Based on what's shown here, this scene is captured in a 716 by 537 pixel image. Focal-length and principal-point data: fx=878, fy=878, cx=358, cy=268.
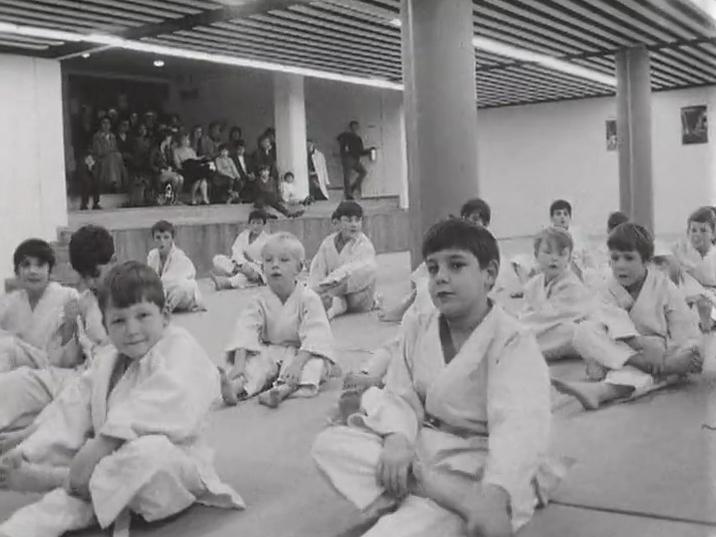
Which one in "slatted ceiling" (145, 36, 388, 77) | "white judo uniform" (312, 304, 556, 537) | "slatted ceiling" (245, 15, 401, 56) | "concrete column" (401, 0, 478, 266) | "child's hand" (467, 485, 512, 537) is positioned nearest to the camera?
"child's hand" (467, 485, 512, 537)

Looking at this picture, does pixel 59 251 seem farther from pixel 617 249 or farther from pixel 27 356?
pixel 617 249

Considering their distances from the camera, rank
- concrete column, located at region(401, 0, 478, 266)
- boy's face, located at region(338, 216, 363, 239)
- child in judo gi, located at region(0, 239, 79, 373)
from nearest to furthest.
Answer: child in judo gi, located at region(0, 239, 79, 373) → boy's face, located at region(338, 216, 363, 239) → concrete column, located at region(401, 0, 478, 266)

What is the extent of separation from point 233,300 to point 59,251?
3.43 meters

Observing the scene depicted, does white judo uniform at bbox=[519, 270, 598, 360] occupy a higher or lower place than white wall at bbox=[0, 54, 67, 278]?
lower

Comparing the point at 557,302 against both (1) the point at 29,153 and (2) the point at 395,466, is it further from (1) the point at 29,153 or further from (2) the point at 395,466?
(1) the point at 29,153

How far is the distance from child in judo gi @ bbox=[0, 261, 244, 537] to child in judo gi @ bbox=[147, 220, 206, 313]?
558 centimetres

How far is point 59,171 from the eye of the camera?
42.6ft

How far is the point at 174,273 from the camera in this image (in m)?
8.73

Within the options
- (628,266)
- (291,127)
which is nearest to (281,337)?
(628,266)

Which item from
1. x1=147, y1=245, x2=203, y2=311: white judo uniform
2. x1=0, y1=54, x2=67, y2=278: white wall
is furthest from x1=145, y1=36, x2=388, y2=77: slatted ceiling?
x1=147, y1=245, x2=203, y2=311: white judo uniform

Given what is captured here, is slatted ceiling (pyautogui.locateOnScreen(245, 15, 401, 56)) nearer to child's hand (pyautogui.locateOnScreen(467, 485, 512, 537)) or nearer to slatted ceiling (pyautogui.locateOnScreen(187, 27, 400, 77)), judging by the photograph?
slatted ceiling (pyautogui.locateOnScreen(187, 27, 400, 77))

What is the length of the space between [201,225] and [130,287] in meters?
11.2

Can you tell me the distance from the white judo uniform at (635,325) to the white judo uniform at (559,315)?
0.75 metres

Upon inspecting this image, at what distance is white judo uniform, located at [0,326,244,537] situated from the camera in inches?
105
